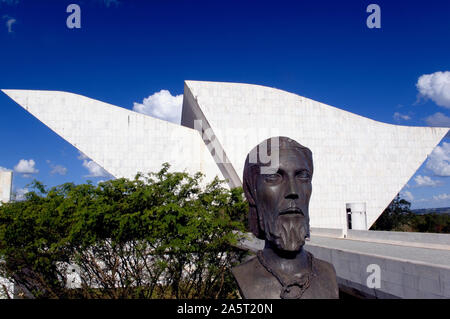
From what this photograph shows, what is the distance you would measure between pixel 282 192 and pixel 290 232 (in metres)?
0.34

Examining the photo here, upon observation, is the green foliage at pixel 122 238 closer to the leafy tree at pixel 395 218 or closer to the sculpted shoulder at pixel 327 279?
the sculpted shoulder at pixel 327 279

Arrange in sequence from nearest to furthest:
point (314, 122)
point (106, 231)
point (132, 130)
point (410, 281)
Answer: point (410, 281), point (106, 231), point (132, 130), point (314, 122)

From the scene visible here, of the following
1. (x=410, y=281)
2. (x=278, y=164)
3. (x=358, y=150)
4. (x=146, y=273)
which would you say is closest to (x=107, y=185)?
(x=146, y=273)

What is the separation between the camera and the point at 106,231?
22.8ft

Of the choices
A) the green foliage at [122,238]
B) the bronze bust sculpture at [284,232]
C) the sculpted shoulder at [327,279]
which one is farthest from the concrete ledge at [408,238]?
the bronze bust sculpture at [284,232]

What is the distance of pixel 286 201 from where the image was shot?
2.82 meters

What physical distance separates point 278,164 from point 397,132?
74.4 ft

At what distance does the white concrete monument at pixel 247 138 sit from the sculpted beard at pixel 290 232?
17353 mm

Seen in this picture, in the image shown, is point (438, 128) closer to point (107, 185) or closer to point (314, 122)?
point (314, 122)

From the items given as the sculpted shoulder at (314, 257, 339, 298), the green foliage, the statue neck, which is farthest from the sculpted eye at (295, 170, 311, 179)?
the green foliage

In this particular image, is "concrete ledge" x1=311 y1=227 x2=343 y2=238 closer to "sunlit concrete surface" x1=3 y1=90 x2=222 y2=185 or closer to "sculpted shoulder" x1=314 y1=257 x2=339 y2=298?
"sunlit concrete surface" x1=3 y1=90 x2=222 y2=185

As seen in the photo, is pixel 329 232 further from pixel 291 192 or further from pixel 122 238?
pixel 291 192

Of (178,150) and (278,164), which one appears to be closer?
(278,164)
